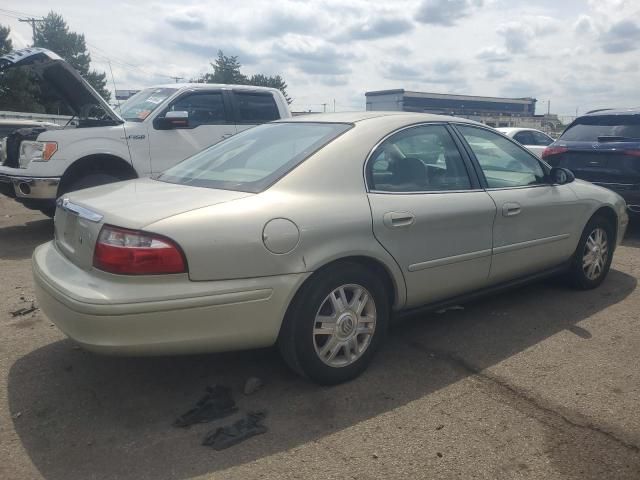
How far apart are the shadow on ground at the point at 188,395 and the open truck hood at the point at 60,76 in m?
4.02

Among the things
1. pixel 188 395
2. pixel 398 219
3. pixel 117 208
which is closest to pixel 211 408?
pixel 188 395

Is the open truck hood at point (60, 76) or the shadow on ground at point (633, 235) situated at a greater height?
the open truck hood at point (60, 76)

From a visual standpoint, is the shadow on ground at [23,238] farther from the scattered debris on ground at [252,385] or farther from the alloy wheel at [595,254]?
the alloy wheel at [595,254]

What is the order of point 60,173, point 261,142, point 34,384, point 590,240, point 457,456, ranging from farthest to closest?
point 60,173 → point 590,240 → point 261,142 → point 34,384 → point 457,456

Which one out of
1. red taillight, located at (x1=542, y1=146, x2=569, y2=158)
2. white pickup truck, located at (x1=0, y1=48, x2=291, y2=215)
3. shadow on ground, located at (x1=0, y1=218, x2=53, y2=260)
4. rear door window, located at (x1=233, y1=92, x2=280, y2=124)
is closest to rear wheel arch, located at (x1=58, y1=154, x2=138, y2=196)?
white pickup truck, located at (x1=0, y1=48, x2=291, y2=215)

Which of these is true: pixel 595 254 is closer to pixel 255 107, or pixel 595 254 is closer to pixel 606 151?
pixel 606 151

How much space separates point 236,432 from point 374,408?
73cm

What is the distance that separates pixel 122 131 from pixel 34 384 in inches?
177

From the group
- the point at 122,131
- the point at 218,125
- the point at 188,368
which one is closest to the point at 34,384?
the point at 188,368

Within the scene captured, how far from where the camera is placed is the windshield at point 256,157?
3264 millimetres

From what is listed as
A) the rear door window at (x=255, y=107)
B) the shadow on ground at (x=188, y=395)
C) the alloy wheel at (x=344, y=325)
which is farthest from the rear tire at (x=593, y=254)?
the rear door window at (x=255, y=107)

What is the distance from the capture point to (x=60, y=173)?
265 inches

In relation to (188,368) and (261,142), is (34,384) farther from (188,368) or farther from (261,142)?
(261,142)

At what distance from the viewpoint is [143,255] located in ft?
8.78
